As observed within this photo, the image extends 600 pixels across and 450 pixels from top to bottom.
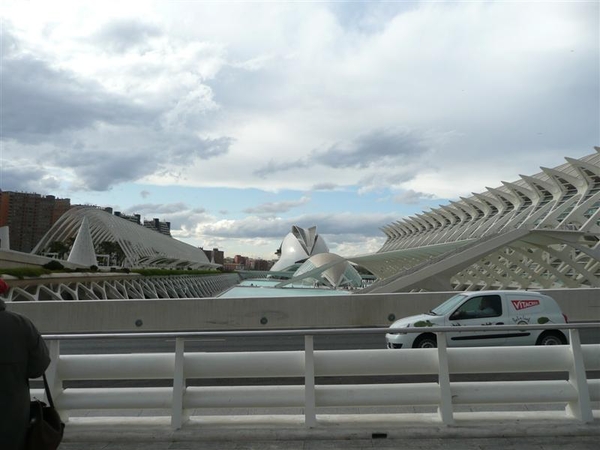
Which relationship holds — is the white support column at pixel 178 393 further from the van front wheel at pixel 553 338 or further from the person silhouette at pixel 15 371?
the van front wheel at pixel 553 338

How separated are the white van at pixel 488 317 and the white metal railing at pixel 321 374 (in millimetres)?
5608

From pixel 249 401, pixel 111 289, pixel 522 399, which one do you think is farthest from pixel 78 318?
pixel 111 289

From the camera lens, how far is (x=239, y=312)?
652 inches

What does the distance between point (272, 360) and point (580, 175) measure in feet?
169

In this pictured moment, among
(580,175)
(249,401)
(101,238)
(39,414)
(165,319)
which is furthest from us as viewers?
(101,238)

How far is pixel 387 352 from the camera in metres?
5.07

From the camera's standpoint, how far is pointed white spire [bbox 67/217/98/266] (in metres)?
63.2

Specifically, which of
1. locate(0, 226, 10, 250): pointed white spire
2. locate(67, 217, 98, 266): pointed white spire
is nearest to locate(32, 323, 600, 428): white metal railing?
locate(67, 217, 98, 266): pointed white spire

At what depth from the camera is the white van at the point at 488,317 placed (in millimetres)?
10727

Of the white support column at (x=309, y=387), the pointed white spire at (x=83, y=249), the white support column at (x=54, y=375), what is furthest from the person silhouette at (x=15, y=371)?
the pointed white spire at (x=83, y=249)

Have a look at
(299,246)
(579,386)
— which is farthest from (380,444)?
(299,246)

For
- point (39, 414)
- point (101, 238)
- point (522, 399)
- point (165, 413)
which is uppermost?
point (101, 238)

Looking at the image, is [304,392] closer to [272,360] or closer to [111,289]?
[272,360]

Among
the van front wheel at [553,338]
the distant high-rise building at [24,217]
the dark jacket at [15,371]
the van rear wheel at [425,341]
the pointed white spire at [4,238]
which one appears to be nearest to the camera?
the dark jacket at [15,371]
